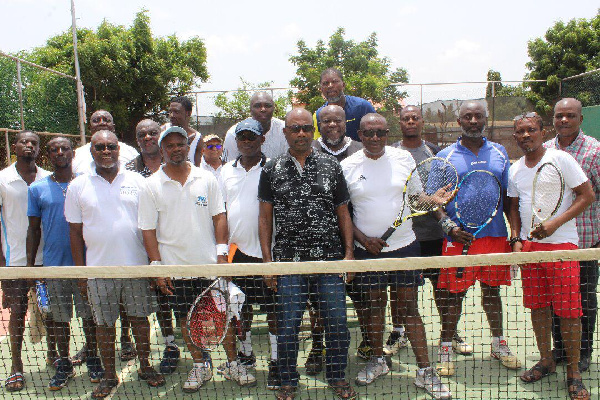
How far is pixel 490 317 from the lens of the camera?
4332 mm

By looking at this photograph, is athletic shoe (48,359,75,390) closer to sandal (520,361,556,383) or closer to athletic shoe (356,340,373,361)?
athletic shoe (356,340,373,361)

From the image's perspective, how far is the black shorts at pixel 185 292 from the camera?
398 cm

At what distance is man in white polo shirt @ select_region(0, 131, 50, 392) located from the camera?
434 cm

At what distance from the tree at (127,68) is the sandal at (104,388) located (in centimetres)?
1665

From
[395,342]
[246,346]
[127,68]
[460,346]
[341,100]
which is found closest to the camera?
[246,346]

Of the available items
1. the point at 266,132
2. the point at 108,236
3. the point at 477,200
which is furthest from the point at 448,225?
the point at 108,236

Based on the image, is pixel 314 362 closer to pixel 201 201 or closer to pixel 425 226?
pixel 425 226

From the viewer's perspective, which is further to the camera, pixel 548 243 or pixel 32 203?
pixel 32 203

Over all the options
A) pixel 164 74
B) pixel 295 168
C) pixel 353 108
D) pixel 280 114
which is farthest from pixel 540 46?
pixel 295 168

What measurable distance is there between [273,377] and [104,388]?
1324 mm

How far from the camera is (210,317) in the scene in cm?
372

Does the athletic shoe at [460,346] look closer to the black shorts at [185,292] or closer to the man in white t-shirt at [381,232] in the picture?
the man in white t-shirt at [381,232]

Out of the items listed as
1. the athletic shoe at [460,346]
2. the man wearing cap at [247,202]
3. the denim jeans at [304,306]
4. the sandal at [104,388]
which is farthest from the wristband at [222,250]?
the athletic shoe at [460,346]

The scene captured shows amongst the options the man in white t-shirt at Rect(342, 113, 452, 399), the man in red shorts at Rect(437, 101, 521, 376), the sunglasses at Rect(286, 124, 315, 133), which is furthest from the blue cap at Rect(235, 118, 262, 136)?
the man in red shorts at Rect(437, 101, 521, 376)
